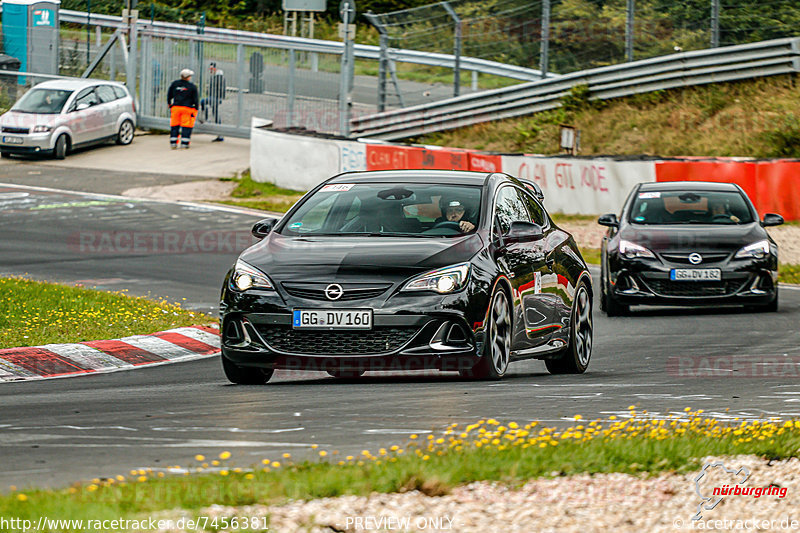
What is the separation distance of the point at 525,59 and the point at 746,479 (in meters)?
25.6

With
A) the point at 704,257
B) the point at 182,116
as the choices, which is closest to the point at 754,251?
the point at 704,257

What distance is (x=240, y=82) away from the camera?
117 feet

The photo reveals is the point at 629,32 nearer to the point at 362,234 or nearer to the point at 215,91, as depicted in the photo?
the point at 215,91

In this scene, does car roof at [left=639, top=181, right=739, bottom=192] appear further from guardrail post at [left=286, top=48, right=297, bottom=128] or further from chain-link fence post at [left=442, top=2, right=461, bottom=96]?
guardrail post at [left=286, top=48, right=297, bottom=128]

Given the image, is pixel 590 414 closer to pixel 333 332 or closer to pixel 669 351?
pixel 333 332

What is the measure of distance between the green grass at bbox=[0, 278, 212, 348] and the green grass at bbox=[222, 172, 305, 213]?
1255 cm

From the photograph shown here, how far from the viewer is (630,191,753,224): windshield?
1599 cm

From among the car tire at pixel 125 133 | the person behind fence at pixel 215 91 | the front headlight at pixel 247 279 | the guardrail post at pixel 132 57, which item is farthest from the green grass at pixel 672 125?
the front headlight at pixel 247 279

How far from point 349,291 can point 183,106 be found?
26.0m

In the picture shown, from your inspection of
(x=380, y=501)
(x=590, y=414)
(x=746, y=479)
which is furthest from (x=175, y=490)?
(x=590, y=414)

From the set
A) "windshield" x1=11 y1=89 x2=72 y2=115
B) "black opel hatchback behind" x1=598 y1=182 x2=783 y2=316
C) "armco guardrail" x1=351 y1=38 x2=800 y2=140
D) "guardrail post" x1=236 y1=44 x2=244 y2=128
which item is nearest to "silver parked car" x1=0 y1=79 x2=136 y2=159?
"windshield" x1=11 y1=89 x2=72 y2=115

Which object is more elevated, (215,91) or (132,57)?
(132,57)

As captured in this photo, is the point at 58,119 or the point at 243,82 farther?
the point at 243,82

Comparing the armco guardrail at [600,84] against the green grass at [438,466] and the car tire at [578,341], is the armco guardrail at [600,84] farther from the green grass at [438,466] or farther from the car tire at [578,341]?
the green grass at [438,466]
